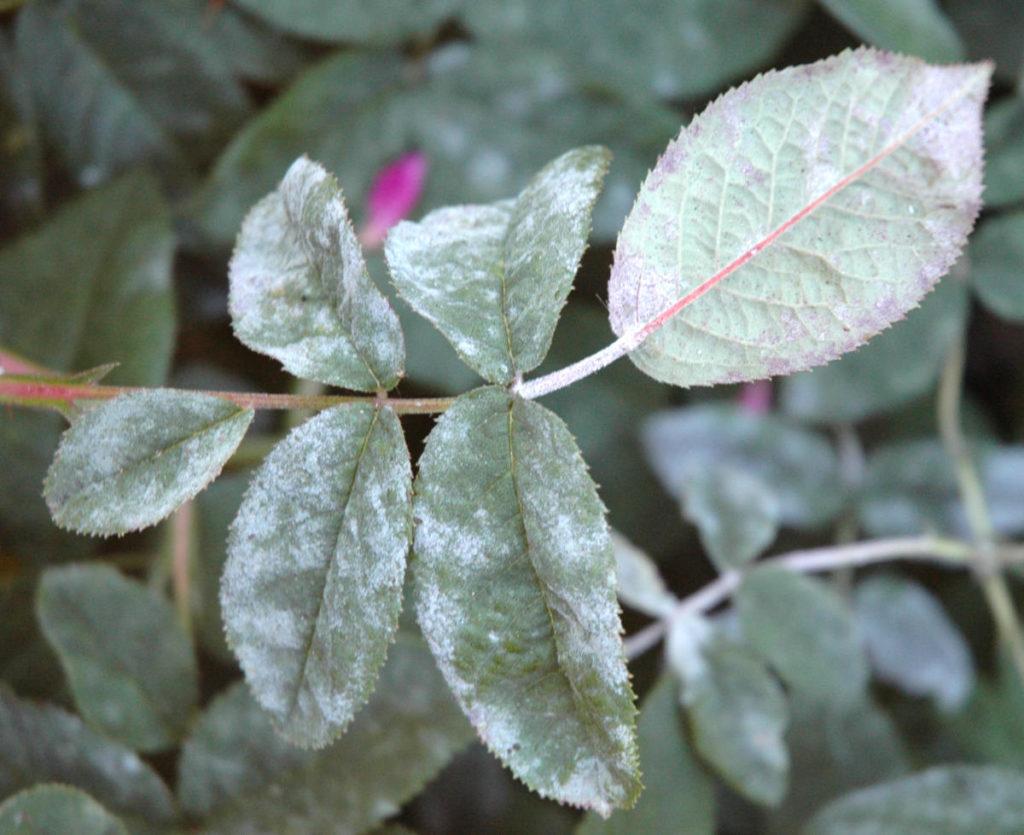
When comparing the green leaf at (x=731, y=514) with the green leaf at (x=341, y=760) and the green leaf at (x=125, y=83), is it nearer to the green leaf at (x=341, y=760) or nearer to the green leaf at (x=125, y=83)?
the green leaf at (x=341, y=760)

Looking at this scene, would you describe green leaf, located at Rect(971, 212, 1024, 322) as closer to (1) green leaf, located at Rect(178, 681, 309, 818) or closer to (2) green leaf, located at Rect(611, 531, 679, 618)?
(2) green leaf, located at Rect(611, 531, 679, 618)

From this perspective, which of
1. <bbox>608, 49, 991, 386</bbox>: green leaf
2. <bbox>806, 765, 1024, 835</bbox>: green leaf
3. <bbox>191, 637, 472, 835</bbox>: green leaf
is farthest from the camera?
<bbox>806, 765, 1024, 835</bbox>: green leaf

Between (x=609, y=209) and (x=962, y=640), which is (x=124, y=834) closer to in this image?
(x=609, y=209)

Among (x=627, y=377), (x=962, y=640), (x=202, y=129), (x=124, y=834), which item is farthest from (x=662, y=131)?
(x=124, y=834)

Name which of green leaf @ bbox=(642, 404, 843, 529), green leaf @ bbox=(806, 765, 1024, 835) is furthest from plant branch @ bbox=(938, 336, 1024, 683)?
green leaf @ bbox=(806, 765, 1024, 835)

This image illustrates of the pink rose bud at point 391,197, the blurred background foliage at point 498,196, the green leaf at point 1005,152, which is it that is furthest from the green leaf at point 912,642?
the pink rose bud at point 391,197

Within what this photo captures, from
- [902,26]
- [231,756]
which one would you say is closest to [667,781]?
[231,756]
